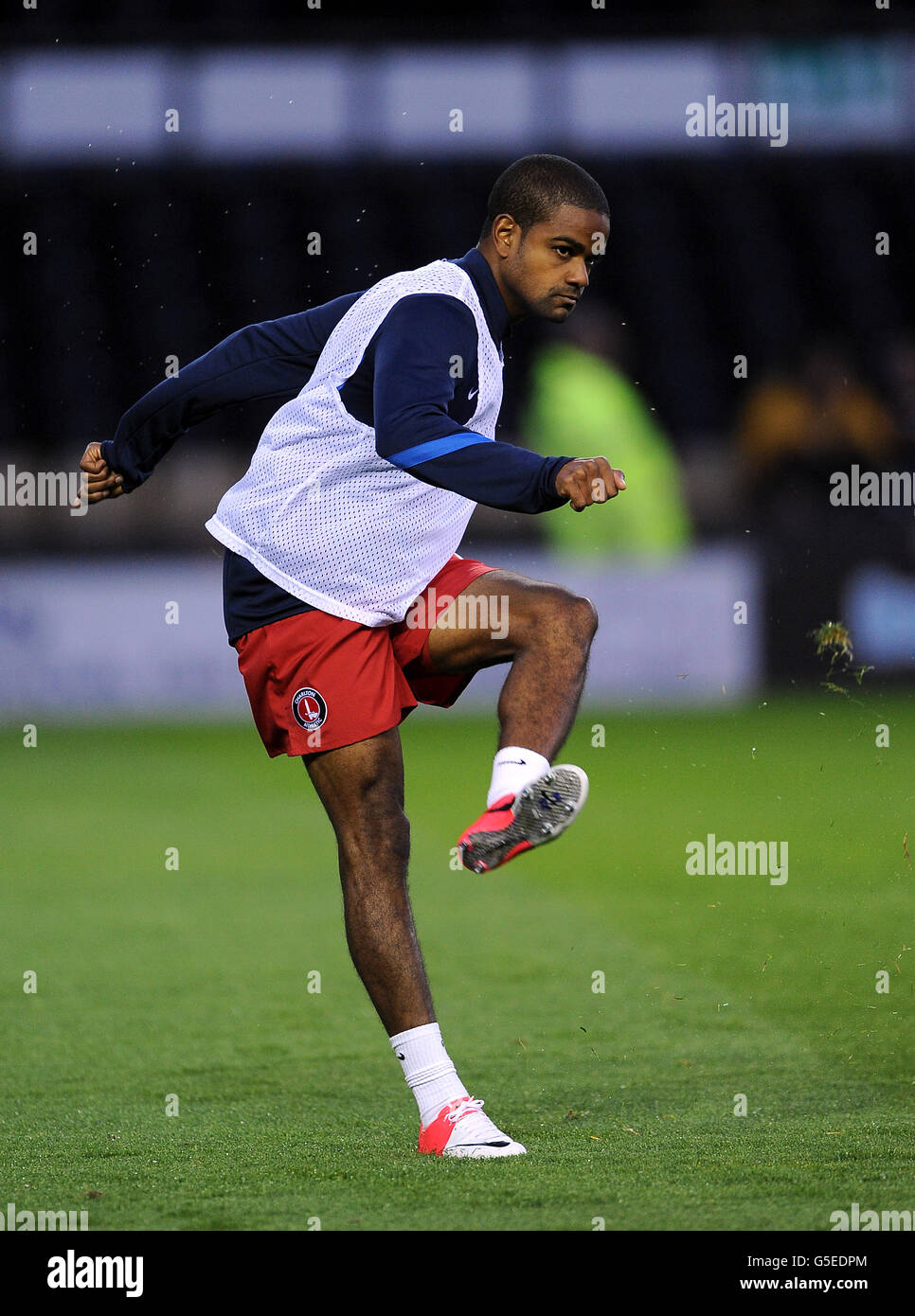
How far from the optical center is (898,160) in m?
21.0

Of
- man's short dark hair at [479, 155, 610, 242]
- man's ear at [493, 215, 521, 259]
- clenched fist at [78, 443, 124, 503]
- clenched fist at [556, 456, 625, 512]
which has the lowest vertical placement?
clenched fist at [556, 456, 625, 512]

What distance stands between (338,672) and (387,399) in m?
0.69

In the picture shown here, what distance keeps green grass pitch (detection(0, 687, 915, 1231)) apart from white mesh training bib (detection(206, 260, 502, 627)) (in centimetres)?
122

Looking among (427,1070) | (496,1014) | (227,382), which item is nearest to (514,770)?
(427,1070)

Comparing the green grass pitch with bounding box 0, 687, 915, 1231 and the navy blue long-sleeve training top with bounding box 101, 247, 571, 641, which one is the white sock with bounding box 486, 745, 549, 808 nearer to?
the navy blue long-sleeve training top with bounding box 101, 247, 571, 641

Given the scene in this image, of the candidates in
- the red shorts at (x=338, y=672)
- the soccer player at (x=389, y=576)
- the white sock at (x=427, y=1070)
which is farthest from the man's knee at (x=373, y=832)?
the white sock at (x=427, y=1070)

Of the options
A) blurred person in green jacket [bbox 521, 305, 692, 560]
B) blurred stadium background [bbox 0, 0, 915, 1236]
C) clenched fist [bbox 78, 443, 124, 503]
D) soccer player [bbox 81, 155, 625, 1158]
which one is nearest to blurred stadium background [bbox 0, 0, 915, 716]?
blurred stadium background [bbox 0, 0, 915, 1236]

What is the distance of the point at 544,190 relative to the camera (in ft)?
13.5

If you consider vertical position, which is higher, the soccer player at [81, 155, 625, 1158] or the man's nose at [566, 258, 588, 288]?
the man's nose at [566, 258, 588, 288]

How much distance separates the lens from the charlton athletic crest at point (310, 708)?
4.25m

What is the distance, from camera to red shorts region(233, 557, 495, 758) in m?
4.24

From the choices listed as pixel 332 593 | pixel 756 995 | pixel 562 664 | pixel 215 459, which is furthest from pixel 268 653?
pixel 215 459

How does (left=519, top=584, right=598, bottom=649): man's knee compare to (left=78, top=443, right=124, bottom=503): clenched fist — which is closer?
(left=519, top=584, right=598, bottom=649): man's knee

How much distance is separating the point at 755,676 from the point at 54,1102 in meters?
9.21
